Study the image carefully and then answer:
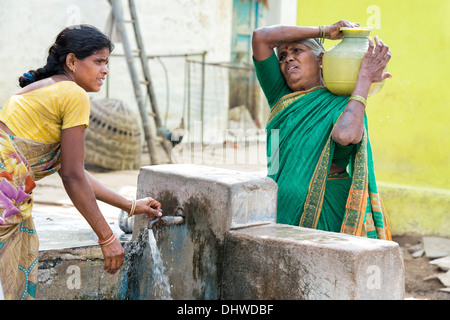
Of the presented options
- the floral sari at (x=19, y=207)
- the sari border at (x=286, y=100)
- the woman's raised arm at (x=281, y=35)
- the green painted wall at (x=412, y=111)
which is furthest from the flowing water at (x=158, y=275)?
the green painted wall at (x=412, y=111)

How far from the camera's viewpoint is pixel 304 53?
320 cm

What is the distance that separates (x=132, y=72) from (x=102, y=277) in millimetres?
6302

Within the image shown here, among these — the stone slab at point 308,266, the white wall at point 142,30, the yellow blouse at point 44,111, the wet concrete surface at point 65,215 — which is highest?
the white wall at point 142,30

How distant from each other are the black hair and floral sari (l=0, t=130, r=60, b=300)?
298 millimetres

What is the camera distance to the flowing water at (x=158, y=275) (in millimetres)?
2943

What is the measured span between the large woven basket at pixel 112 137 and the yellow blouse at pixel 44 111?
7500 mm

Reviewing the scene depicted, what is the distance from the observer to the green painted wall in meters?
5.93

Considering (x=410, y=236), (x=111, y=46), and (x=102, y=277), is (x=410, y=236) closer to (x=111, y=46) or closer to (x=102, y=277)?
(x=102, y=277)

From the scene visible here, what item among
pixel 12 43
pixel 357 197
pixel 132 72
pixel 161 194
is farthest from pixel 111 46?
pixel 12 43

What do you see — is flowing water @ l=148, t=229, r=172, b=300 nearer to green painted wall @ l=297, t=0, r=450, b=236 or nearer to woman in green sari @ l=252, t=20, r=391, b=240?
woman in green sari @ l=252, t=20, r=391, b=240

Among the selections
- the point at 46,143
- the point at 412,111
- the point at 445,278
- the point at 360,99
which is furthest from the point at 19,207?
the point at 412,111

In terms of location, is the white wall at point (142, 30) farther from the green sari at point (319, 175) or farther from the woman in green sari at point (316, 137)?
the green sari at point (319, 175)

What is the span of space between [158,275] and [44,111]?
1.11 meters
